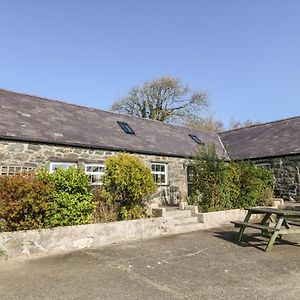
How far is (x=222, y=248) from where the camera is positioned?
7.00 m

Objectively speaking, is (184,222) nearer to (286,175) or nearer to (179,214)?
(179,214)

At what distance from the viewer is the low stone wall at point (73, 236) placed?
240 inches

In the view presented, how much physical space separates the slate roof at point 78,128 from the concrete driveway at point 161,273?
6434 millimetres

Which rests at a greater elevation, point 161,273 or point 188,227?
point 188,227

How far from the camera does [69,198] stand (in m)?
7.30

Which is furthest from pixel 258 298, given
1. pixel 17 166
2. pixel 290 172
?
pixel 290 172

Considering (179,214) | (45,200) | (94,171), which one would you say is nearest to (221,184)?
(179,214)

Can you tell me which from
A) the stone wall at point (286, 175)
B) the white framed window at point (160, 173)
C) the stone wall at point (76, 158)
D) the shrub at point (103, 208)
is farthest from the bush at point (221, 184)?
the stone wall at point (286, 175)

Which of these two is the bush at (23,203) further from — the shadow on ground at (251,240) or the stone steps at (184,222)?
the shadow on ground at (251,240)

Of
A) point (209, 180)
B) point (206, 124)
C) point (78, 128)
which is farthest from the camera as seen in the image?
point (206, 124)

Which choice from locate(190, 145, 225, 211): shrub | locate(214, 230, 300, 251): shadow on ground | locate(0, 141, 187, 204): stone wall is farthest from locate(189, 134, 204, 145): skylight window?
locate(214, 230, 300, 251): shadow on ground

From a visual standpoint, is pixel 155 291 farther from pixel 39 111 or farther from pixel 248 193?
pixel 39 111

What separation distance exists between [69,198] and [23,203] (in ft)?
3.64

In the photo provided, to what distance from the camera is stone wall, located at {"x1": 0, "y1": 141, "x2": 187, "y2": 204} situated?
35.2ft
